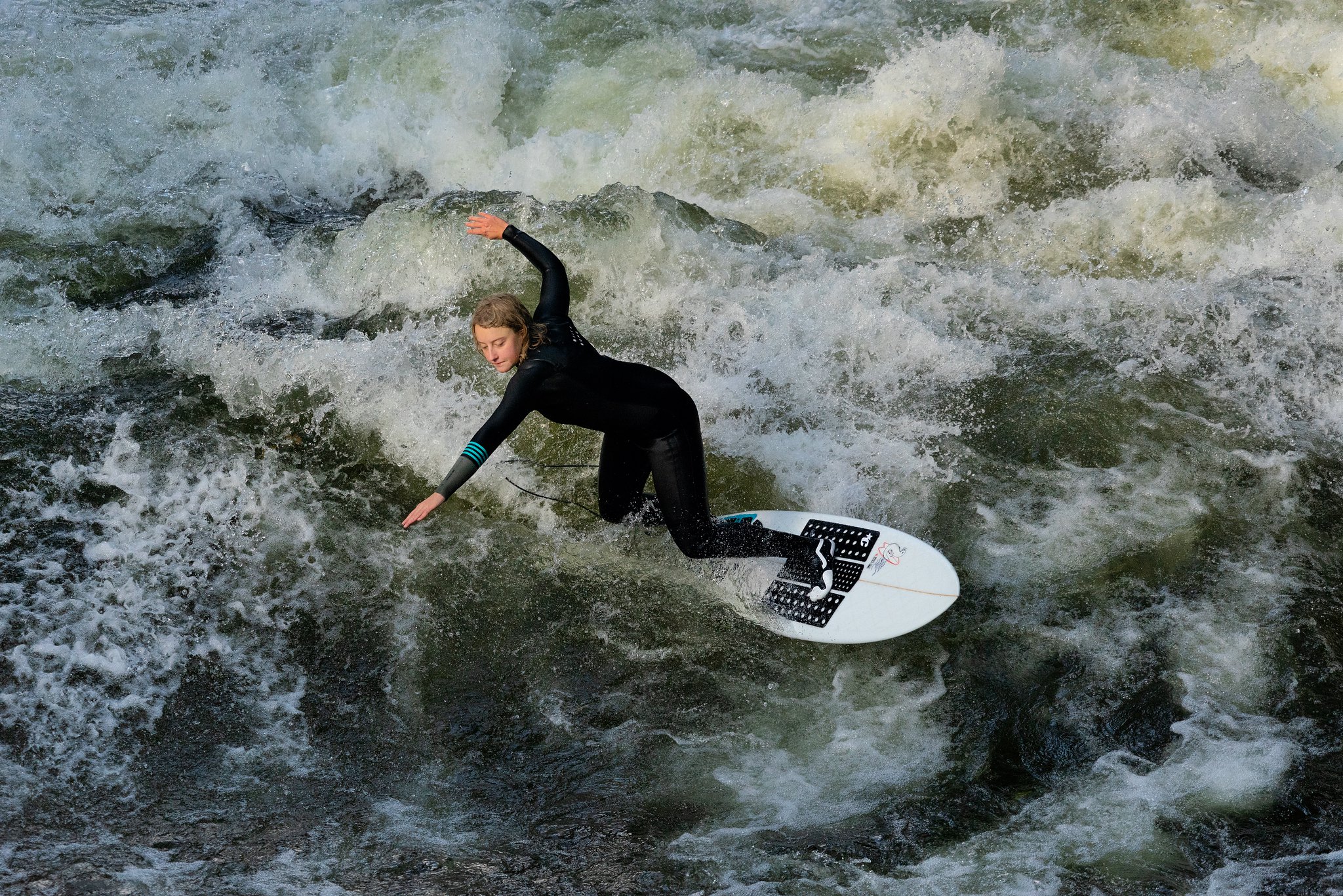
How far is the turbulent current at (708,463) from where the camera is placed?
427cm

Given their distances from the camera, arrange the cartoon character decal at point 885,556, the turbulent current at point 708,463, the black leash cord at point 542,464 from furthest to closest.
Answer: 1. the black leash cord at point 542,464
2. the cartoon character decal at point 885,556
3. the turbulent current at point 708,463

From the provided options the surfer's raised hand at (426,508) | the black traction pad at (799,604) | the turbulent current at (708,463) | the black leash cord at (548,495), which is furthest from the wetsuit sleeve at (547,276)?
the black traction pad at (799,604)

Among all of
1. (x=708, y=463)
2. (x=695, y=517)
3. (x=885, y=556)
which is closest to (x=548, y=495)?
(x=708, y=463)

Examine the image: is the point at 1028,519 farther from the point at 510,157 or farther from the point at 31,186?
the point at 31,186

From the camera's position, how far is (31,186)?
26.7 ft

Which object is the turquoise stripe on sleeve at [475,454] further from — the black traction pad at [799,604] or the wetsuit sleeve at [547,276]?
the black traction pad at [799,604]

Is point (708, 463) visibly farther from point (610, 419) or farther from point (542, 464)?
point (610, 419)

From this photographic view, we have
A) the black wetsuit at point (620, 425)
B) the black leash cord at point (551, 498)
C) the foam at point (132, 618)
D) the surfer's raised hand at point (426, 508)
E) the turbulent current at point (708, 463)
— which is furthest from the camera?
the black leash cord at point (551, 498)

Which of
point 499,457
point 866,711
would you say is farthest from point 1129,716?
point 499,457

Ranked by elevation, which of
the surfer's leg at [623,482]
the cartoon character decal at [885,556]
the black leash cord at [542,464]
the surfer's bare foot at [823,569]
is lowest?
the surfer's bare foot at [823,569]

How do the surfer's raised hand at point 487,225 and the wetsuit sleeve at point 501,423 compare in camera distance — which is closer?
the wetsuit sleeve at point 501,423

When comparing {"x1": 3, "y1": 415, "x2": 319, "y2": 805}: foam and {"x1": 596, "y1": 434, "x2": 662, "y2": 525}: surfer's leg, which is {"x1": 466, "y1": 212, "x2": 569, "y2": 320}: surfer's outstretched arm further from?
{"x1": 3, "y1": 415, "x2": 319, "y2": 805}: foam

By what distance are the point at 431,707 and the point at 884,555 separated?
2.11 metres

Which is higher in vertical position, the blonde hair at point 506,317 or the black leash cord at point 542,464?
the blonde hair at point 506,317
